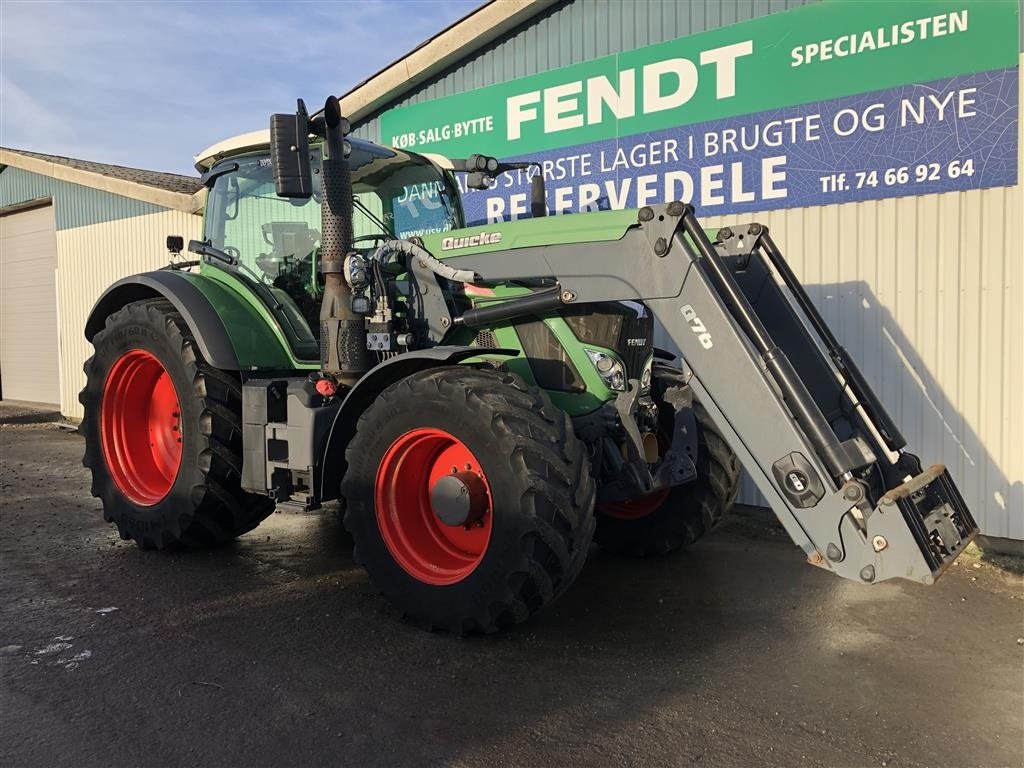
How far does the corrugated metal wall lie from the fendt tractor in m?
1.57

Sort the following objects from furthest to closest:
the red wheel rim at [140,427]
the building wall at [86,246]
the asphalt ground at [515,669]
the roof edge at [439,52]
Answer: the building wall at [86,246] < the roof edge at [439,52] < the red wheel rim at [140,427] < the asphalt ground at [515,669]

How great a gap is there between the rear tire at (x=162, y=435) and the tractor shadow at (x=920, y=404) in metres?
4.12

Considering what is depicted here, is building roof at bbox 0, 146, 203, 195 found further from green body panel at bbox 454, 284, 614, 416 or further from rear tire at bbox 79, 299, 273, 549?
green body panel at bbox 454, 284, 614, 416

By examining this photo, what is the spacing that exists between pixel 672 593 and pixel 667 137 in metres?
3.73

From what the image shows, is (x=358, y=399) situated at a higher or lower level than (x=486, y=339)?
lower

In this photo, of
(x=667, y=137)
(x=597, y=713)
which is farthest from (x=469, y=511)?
(x=667, y=137)

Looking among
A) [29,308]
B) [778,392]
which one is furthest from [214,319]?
[29,308]

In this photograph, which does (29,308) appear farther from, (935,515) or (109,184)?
(935,515)

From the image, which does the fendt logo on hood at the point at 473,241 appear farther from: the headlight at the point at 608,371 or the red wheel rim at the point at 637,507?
the red wheel rim at the point at 637,507

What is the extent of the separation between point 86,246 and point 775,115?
1072 cm

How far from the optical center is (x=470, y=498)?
3.78 metres

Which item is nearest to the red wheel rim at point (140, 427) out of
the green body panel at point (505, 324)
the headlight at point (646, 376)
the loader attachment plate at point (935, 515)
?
the green body panel at point (505, 324)

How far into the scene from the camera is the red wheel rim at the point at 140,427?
18.3 ft

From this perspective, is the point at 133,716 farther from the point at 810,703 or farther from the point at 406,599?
the point at 810,703
